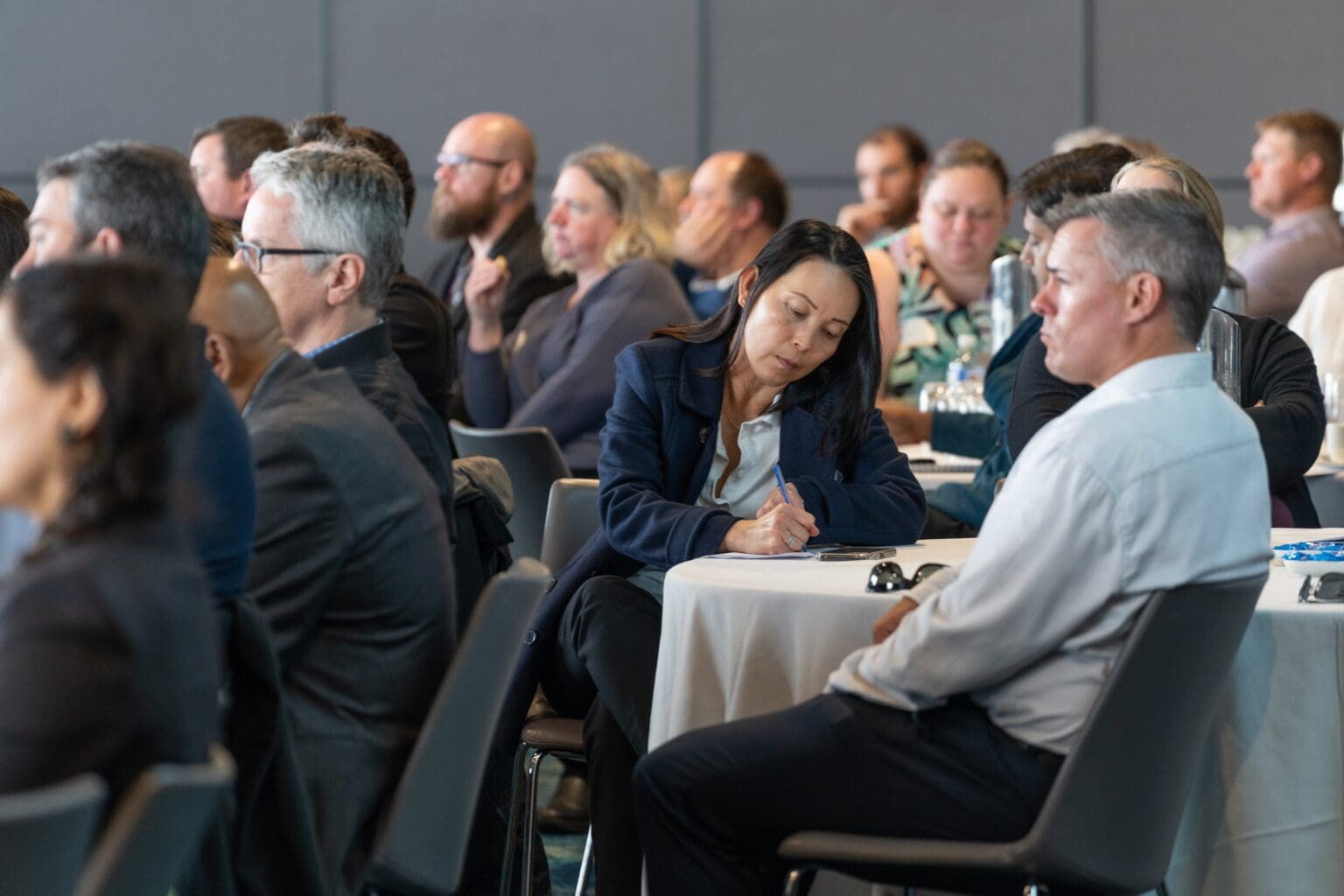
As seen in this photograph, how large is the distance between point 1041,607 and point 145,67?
6.58 m

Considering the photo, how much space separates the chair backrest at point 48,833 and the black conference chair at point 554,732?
1308mm

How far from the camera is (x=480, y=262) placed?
5078 mm

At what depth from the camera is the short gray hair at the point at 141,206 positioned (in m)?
1.98

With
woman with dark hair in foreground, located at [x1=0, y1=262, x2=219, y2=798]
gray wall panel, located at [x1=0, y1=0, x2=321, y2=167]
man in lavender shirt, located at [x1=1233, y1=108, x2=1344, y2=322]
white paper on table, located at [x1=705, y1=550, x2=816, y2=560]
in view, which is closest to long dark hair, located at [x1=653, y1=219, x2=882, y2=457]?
white paper on table, located at [x1=705, y1=550, x2=816, y2=560]

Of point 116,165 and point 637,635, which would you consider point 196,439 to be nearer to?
point 116,165

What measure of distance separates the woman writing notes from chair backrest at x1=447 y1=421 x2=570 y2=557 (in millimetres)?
884

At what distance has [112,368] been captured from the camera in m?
1.37

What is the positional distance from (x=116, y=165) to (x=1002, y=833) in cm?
130

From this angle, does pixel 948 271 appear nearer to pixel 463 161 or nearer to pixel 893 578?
pixel 463 161

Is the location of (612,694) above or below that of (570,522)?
below

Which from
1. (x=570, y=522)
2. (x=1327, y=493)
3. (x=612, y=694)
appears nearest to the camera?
(x=612, y=694)

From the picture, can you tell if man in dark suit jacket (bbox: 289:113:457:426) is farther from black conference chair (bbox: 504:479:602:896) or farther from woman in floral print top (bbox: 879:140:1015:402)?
woman in floral print top (bbox: 879:140:1015:402)

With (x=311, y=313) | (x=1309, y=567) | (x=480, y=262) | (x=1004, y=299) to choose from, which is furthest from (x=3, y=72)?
(x=1309, y=567)

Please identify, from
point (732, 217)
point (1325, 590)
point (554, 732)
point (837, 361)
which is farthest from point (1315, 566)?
point (732, 217)
